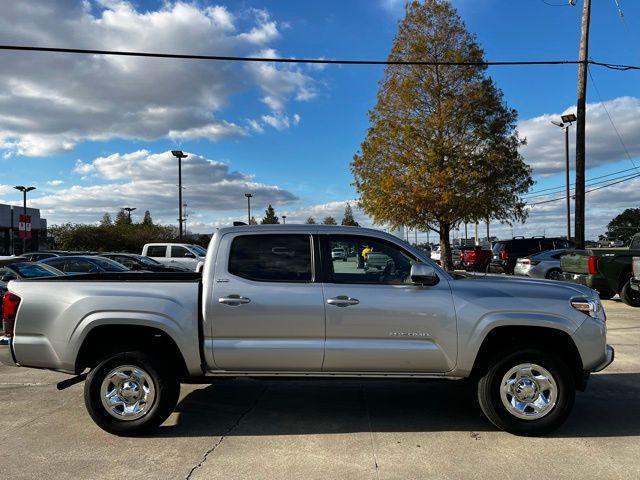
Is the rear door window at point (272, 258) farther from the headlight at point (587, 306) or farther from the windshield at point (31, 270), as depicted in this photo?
the windshield at point (31, 270)

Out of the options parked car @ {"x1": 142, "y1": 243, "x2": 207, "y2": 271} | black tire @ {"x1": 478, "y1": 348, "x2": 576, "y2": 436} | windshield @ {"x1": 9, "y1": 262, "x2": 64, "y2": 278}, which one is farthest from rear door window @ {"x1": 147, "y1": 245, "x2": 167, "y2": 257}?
black tire @ {"x1": 478, "y1": 348, "x2": 576, "y2": 436}

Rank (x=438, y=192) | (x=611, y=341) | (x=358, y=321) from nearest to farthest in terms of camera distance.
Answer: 1. (x=358, y=321)
2. (x=611, y=341)
3. (x=438, y=192)

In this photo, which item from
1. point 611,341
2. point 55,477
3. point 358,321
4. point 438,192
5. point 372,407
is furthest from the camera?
point 438,192

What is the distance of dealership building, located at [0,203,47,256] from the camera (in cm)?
5344

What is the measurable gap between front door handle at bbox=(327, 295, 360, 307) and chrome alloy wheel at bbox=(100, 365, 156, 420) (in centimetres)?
176

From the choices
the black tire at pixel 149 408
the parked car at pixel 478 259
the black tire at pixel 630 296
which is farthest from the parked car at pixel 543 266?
the black tire at pixel 149 408

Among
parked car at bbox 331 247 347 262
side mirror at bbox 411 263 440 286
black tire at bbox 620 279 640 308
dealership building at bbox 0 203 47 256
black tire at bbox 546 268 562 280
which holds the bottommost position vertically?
black tire at bbox 620 279 640 308

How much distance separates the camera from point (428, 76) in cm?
2408

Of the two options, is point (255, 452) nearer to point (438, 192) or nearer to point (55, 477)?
point (55, 477)

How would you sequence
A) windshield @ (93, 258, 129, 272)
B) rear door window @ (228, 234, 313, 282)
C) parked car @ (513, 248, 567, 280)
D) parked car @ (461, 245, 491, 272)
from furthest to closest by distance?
1. parked car @ (461, 245, 491, 272)
2. parked car @ (513, 248, 567, 280)
3. windshield @ (93, 258, 129, 272)
4. rear door window @ (228, 234, 313, 282)

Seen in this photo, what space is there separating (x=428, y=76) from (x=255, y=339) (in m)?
21.9

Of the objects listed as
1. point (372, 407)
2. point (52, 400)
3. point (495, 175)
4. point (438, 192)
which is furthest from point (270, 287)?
point (495, 175)

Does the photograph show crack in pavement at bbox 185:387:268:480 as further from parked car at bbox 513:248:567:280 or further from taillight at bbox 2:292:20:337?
parked car at bbox 513:248:567:280

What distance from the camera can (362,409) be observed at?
215 inches
